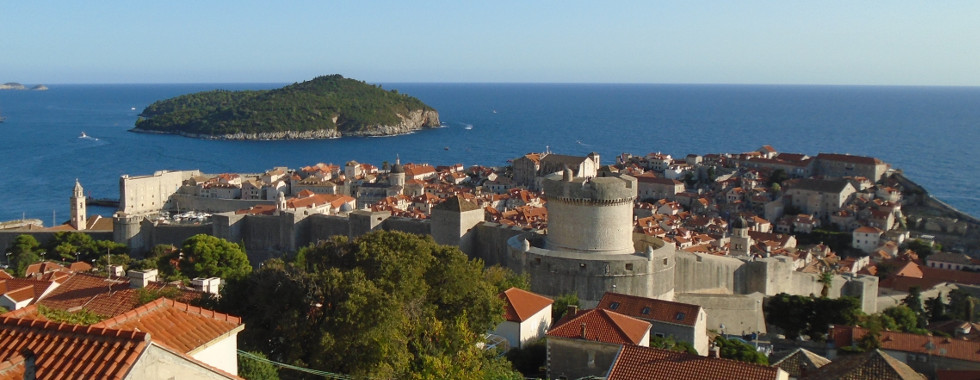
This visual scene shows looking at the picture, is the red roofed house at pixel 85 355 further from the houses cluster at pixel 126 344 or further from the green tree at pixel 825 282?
the green tree at pixel 825 282

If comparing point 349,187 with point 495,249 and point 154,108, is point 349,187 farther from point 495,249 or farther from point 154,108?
point 154,108

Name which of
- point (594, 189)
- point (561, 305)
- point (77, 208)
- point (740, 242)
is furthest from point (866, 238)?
point (77, 208)

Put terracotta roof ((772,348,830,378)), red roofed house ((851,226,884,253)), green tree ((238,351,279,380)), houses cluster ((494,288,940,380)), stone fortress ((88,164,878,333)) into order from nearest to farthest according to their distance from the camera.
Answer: green tree ((238,351,279,380))
houses cluster ((494,288,940,380))
terracotta roof ((772,348,830,378))
stone fortress ((88,164,878,333))
red roofed house ((851,226,884,253))

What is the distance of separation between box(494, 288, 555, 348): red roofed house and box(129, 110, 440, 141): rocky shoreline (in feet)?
310

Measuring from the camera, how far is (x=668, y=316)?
1539 cm

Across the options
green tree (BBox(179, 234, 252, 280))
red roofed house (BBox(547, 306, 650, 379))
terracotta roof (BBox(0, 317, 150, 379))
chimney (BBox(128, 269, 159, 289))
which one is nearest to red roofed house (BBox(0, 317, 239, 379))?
terracotta roof (BBox(0, 317, 150, 379))

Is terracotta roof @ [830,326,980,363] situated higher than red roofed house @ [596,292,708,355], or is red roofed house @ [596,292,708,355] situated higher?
red roofed house @ [596,292,708,355]

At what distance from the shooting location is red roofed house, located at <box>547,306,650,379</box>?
40.2ft

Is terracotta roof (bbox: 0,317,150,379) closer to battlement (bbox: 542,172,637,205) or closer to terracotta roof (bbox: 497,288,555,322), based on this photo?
terracotta roof (bbox: 497,288,555,322)

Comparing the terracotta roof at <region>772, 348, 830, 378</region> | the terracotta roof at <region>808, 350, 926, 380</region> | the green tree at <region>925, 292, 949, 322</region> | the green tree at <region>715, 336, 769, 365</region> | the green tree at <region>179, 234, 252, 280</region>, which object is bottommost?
the green tree at <region>925, 292, 949, 322</region>

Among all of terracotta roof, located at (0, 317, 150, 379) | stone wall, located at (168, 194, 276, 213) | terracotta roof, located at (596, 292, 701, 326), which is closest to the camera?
terracotta roof, located at (0, 317, 150, 379)

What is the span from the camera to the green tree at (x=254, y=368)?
8625 millimetres

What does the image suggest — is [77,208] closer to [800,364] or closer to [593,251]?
[593,251]

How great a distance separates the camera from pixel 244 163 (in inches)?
3123
